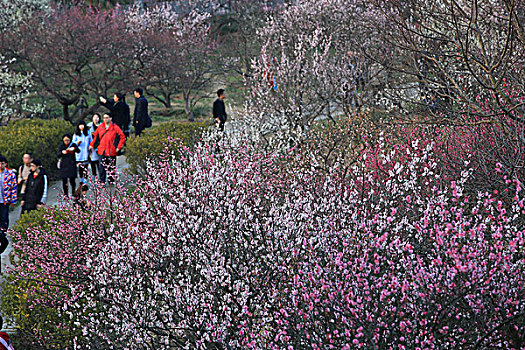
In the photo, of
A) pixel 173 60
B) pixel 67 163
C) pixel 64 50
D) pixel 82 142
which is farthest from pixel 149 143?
pixel 173 60

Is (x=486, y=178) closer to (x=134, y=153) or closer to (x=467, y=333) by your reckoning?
(x=467, y=333)

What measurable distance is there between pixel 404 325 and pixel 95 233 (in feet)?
13.8

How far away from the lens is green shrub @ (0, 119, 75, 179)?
42.5ft

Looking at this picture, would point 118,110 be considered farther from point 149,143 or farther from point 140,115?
point 149,143

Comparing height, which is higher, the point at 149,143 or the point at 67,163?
the point at 149,143

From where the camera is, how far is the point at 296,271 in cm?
490

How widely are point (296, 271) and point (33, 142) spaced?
10577 mm

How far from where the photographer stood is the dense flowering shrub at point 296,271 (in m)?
3.90

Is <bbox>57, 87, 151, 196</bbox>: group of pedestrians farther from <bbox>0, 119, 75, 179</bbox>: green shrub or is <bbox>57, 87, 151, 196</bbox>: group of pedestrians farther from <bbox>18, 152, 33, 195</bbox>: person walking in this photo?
<bbox>0, 119, 75, 179</bbox>: green shrub

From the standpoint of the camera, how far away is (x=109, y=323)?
5.11m

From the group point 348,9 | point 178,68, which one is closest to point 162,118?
point 178,68

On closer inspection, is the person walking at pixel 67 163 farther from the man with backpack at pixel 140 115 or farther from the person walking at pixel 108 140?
the man with backpack at pixel 140 115

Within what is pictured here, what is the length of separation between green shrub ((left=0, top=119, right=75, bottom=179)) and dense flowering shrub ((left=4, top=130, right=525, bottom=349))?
22.4 ft

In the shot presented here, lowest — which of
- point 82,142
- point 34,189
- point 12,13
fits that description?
point 34,189
